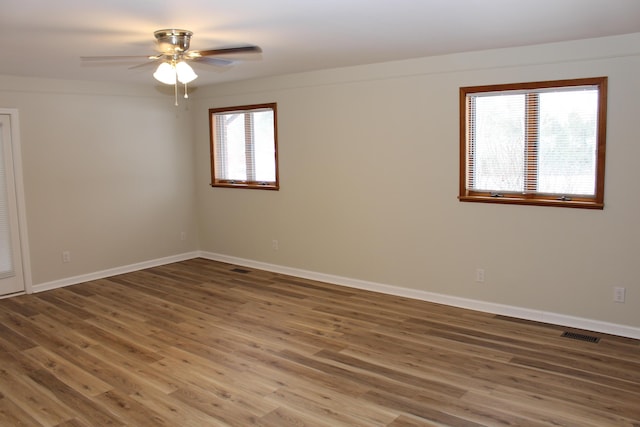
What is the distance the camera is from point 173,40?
142 inches

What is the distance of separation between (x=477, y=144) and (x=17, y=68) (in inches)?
173

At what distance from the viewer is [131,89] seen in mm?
6457

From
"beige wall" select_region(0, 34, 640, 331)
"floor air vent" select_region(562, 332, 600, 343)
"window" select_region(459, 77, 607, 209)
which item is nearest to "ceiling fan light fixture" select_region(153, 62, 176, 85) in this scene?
"beige wall" select_region(0, 34, 640, 331)

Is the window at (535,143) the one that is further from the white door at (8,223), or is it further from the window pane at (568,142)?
the white door at (8,223)

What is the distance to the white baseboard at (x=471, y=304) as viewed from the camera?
4219mm

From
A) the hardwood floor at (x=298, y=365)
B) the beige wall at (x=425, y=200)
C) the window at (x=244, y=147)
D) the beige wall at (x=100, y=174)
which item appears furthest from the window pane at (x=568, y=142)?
the beige wall at (x=100, y=174)

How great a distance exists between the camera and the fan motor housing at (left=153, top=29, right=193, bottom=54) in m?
3.55

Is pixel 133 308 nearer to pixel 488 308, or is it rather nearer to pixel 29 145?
pixel 29 145

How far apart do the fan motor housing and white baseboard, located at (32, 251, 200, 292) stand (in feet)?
11.4

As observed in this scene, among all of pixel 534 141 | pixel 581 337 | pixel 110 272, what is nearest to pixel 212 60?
pixel 534 141

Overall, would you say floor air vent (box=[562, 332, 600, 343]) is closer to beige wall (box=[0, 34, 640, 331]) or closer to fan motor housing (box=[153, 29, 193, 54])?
beige wall (box=[0, 34, 640, 331])

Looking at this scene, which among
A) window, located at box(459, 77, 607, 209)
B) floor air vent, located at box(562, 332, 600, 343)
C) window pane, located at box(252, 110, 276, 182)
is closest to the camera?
floor air vent, located at box(562, 332, 600, 343)

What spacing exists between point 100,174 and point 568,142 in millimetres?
5043

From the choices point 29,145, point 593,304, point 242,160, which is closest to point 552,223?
point 593,304
